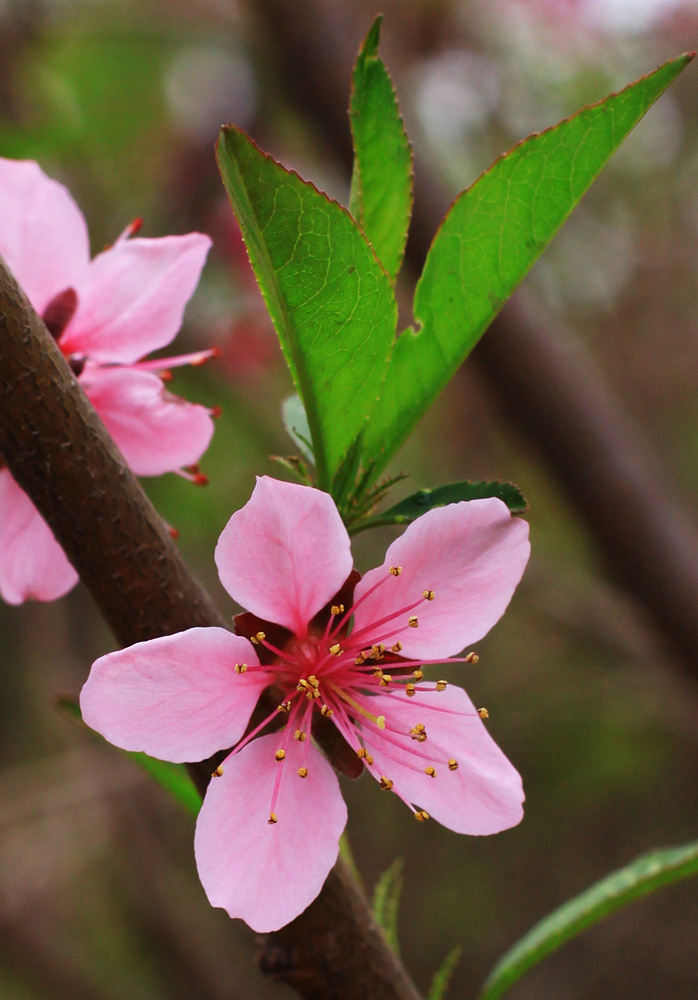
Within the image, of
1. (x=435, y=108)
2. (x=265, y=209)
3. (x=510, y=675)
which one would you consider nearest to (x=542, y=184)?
(x=265, y=209)

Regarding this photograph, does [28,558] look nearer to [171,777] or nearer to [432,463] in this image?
[171,777]

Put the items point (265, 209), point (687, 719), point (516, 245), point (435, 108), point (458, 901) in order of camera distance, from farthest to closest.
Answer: point (458, 901)
point (435, 108)
point (687, 719)
point (516, 245)
point (265, 209)

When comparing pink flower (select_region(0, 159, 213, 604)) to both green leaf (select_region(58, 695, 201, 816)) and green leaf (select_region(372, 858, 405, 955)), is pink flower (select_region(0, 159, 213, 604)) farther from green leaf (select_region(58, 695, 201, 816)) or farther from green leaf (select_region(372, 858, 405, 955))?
green leaf (select_region(372, 858, 405, 955))

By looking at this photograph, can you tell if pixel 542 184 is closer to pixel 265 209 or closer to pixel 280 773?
pixel 265 209

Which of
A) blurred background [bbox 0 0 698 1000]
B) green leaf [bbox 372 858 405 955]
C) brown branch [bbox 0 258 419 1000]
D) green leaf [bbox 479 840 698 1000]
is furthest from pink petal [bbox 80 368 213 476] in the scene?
blurred background [bbox 0 0 698 1000]

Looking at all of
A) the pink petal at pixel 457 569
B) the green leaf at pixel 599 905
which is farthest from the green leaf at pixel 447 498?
the green leaf at pixel 599 905

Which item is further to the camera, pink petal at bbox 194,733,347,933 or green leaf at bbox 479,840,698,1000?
green leaf at bbox 479,840,698,1000
